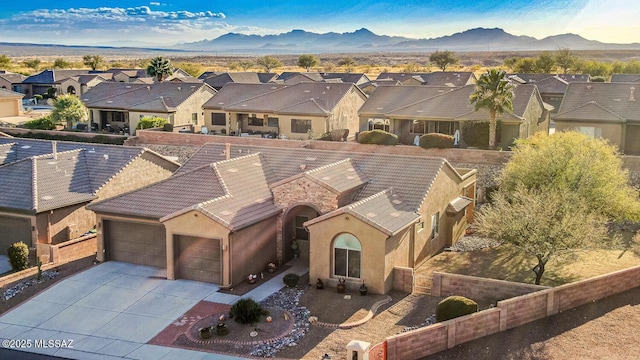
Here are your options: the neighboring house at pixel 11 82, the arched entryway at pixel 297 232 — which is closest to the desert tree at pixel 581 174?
the arched entryway at pixel 297 232

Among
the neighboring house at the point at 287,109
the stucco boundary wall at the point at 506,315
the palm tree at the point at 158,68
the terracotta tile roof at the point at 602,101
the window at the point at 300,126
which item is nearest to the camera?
the stucco boundary wall at the point at 506,315

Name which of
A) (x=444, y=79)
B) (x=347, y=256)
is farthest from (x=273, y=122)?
(x=347, y=256)

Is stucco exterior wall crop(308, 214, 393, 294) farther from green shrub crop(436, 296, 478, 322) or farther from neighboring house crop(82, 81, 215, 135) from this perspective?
neighboring house crop(82, 81, 215, 135)

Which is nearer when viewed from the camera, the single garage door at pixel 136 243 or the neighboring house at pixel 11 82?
the single garage door at pixel 136 243

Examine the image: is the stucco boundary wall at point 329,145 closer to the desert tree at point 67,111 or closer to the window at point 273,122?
the window at point 273,122

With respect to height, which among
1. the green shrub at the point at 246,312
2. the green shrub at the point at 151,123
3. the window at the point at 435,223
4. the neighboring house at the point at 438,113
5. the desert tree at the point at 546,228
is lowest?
the green shrub at the point at 246,312

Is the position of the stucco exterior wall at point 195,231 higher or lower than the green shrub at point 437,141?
lower

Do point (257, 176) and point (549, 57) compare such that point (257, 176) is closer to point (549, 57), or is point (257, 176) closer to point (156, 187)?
point (156, 187)

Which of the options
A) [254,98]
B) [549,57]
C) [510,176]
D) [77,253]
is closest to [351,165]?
[510,176]
